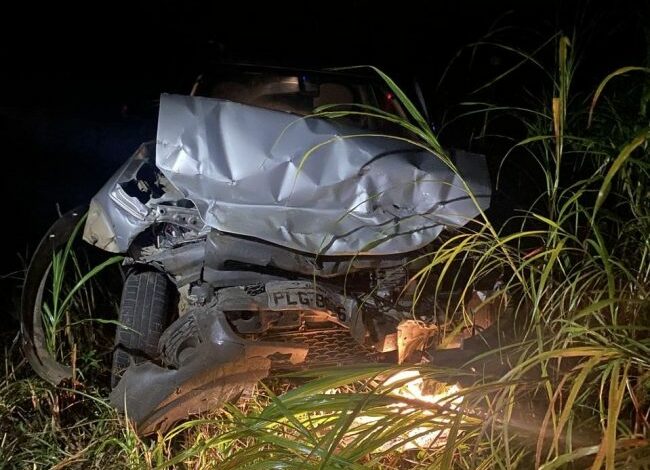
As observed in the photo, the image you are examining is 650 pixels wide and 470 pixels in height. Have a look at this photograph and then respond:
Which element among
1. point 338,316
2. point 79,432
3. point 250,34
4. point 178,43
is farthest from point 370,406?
point 178,43

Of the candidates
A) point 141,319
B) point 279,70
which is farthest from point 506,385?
point 279,70

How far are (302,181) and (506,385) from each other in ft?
3.87

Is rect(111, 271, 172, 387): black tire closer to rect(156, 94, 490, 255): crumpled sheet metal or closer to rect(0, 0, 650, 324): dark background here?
rect(156, 94, 490, 255): crumpled sheet metal

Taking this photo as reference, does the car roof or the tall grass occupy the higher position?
the car roof

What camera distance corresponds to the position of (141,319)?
2.87 meters

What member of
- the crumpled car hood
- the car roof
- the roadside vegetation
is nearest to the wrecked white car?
the crumpled car hood

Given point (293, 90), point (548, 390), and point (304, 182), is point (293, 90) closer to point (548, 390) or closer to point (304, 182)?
point (304, 182)

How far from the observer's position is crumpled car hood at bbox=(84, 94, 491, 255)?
2455 mm

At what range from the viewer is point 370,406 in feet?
5.95

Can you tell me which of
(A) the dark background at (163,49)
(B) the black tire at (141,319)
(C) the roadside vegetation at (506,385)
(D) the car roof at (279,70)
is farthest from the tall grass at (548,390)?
(A) the dark background at (163,49)

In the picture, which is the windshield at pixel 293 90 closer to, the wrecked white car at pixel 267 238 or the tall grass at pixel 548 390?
the wrecked white car at pixel 267 238

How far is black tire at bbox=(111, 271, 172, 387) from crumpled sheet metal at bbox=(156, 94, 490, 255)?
0.64m

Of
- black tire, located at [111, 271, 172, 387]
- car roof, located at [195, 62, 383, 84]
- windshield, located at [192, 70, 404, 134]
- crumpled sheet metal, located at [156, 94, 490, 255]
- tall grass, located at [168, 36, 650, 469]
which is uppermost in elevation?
car roof, located at [195, 62, 383, 84]

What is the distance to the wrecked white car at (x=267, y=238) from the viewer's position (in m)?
2.42
